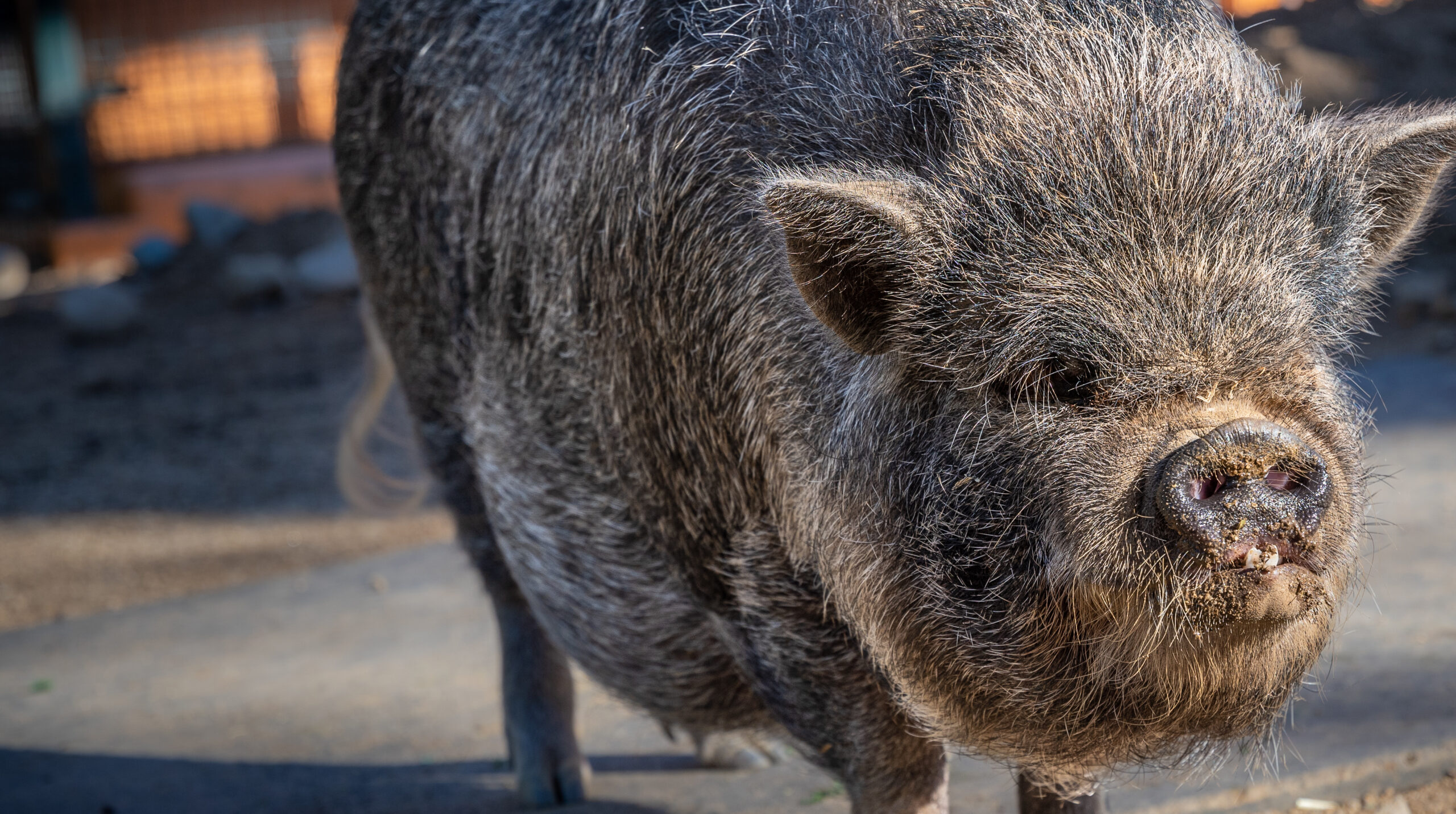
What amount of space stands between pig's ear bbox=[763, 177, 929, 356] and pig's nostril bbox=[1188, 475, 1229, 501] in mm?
418

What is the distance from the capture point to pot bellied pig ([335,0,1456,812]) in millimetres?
1479

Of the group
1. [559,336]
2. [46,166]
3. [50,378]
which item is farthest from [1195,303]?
[46,166]

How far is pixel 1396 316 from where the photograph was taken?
6.72 meters

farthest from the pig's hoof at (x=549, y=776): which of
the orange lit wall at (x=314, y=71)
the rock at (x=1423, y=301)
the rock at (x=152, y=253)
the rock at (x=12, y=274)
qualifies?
the orange lit wall at (x=314, y=71)

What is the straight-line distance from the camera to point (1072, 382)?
1.53 m

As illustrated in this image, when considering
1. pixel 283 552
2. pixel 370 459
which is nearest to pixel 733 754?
pixel 370 459

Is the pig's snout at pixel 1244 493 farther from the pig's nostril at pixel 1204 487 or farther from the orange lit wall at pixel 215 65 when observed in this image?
the orange lit wall at pixel 215 65

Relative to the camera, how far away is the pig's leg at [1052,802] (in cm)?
206

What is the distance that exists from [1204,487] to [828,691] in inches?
30.3

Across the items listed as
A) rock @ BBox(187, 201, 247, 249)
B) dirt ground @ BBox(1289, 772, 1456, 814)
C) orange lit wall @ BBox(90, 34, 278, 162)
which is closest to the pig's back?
dirt ground @ BBox(1289, 772, 1456, 814)

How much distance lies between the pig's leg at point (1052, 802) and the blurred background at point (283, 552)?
529mm

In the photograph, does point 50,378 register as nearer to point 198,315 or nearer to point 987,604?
point 198,315

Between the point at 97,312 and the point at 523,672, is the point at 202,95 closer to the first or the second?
the point at 97,312

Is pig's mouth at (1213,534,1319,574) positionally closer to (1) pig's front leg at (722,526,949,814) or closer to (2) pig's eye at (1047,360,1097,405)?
(2) pig's eye at (1047,360,1097,405)
